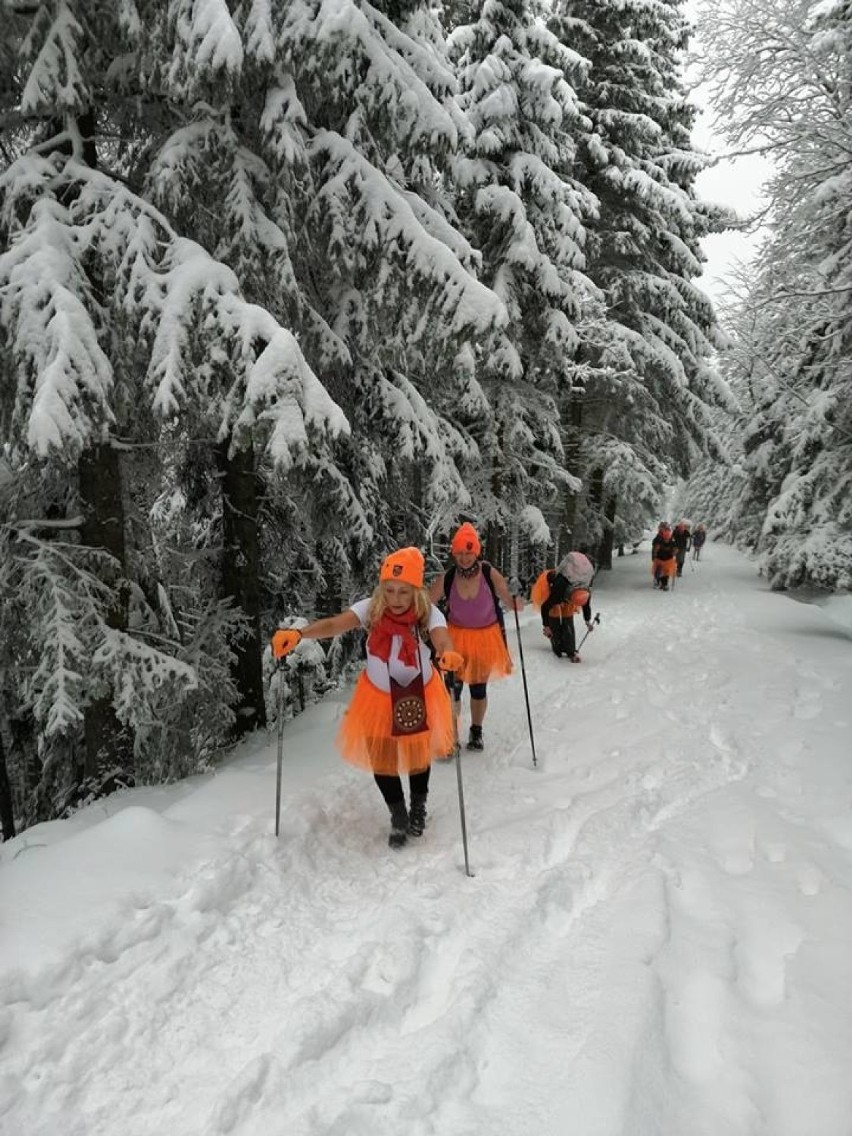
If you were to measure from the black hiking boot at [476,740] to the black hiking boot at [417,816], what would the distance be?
179 cm

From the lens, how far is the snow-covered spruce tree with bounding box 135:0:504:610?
461 centimetres

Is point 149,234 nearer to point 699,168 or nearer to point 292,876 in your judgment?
point 292,876

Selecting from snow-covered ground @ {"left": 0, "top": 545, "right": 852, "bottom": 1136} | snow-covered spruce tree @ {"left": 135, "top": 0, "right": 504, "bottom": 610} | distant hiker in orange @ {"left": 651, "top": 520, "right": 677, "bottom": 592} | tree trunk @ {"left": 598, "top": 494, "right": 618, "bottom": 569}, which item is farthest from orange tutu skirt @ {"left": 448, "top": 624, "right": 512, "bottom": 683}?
tree trunk @ {"left": 598, "top": 494, "right": 618, "bottom": 569}

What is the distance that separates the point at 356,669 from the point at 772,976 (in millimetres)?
8873

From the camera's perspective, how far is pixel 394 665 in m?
4.39

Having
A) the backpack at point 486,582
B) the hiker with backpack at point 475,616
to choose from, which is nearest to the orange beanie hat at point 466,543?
the hiker with backpack at point 475,616

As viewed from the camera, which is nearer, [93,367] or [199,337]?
[93,367]

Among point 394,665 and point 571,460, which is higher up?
point 571,460

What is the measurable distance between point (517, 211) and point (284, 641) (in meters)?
9.93

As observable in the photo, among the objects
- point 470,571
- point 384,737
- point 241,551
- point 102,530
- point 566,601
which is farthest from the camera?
point 566,601

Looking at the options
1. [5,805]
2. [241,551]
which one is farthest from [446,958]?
[5,805]

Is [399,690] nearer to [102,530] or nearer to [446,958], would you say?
[446,958]

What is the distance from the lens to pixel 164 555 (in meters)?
7.24

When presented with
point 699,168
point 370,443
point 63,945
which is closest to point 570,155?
point 699,168
